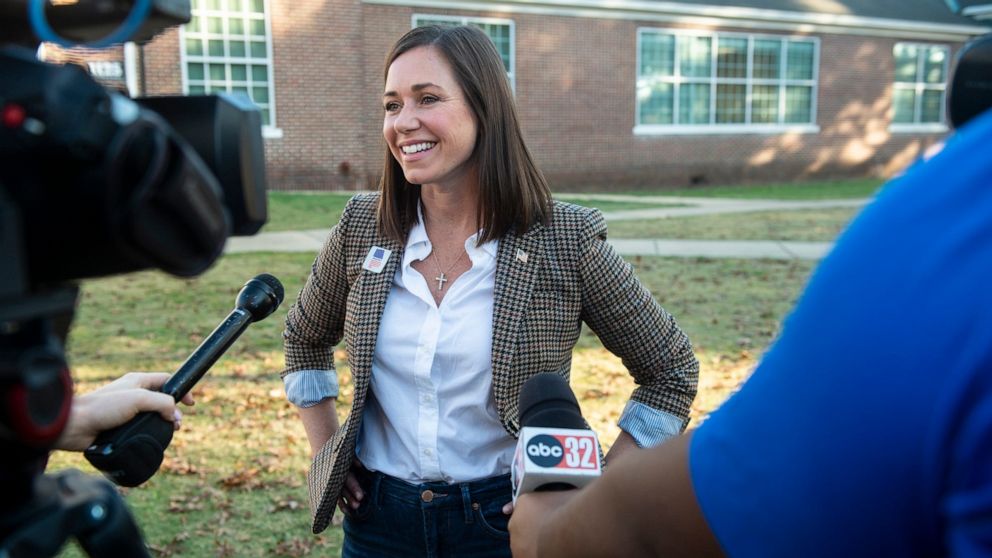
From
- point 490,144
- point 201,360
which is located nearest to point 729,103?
point 490,144

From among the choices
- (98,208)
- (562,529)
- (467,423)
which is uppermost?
(98,208)

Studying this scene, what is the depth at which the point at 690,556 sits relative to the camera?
0.98 metres

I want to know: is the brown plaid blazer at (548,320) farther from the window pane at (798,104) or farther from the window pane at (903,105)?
the window pane at (903,105)

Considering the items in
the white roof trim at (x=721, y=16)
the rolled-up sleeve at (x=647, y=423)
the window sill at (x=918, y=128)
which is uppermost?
the white roof trim at (x=721, y=16)

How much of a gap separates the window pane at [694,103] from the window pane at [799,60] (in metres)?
2.89

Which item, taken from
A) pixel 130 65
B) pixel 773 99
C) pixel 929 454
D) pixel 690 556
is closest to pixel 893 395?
pixel 929 454

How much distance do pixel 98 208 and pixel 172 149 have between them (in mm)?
94

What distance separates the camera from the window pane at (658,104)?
2488 cm

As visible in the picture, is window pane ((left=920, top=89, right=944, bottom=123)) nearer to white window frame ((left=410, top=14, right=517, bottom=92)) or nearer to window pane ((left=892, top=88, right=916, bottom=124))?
window pane ((left=892, top=88, right=916, bottom=124))

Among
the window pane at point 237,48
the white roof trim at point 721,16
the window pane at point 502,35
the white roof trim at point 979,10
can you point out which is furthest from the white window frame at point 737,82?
the white roof trim at point 979,10

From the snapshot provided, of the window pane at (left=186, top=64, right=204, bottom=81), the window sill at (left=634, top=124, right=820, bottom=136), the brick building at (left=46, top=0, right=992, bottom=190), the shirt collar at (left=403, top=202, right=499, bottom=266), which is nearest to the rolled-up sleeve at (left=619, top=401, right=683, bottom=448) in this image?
the shirt collar at (left=403, top=202, right=499, bottom=266)

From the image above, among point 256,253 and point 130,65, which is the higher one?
point 130,65

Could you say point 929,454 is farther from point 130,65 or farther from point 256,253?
point 130,65

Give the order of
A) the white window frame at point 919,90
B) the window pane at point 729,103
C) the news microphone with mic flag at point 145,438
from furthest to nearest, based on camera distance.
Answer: the white window frame at point 919,90
the window pane at point 729,103
the news microphone with mic flag at point 145,438
